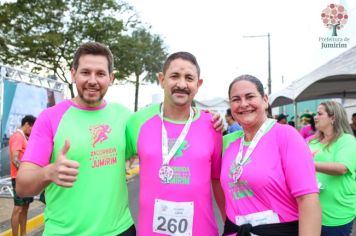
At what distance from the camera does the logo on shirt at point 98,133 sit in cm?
246

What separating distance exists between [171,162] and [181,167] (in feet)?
0.24

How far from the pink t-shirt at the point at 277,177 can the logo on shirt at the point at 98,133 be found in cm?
83

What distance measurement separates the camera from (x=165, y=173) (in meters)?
2.62

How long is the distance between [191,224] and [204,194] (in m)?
0.21

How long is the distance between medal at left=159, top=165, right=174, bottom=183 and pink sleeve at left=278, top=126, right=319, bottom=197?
732 millimetres

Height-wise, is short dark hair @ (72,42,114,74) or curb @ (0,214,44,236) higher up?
short dark hair @ (72,42,114,74)

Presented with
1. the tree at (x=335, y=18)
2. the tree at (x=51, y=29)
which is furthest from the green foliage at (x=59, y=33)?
the tree at (x=335, y=18)

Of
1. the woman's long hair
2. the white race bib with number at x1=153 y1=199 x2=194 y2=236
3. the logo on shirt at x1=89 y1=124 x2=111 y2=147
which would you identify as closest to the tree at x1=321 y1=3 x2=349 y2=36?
the woman's long hair

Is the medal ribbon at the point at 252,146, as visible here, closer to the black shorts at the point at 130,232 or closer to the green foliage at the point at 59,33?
the black shorts at the point at 130,232

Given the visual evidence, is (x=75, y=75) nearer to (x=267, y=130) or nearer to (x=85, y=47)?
(x=85, y=47)

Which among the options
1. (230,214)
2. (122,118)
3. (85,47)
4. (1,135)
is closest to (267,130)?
(230,214)

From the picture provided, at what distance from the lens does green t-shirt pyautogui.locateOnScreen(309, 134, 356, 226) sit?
344cm

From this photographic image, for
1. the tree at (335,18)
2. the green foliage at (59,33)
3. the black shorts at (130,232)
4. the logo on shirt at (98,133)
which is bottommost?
the black shorts at (130,232)

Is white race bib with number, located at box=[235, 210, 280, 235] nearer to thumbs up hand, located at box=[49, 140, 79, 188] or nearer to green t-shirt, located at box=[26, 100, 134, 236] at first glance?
green t-shirt, located at box=[26, 100, 134, 236]
